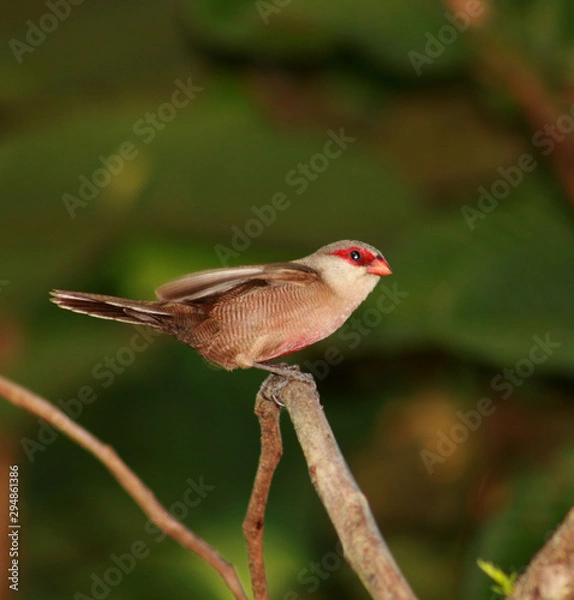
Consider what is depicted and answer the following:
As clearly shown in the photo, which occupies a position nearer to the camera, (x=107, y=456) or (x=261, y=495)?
(x=107, y=456)

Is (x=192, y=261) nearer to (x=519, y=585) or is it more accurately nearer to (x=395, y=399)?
(x=395, y=399)

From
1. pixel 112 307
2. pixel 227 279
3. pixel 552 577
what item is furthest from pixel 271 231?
pixel 552 577

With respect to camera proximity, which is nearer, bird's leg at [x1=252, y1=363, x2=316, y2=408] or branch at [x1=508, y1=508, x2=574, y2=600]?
branch at [x1=508, y1=508, x2=574, y2=600]

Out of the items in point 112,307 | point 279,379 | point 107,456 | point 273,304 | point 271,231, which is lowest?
point 271,231

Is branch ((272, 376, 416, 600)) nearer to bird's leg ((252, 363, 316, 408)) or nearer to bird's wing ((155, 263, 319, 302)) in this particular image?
bird's leg ((252, 363, 316, 408))

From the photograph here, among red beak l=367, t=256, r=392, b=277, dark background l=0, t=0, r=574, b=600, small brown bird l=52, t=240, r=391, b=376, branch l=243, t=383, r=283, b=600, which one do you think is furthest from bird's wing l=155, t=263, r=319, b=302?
dark background l=0, t=0, r=574, b=600

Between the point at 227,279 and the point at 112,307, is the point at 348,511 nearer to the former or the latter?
the point at 227,279
